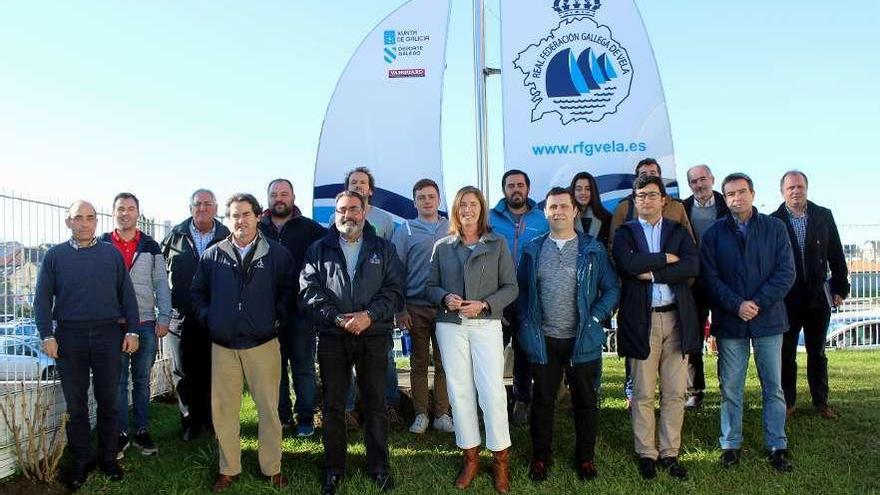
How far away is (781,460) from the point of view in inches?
163

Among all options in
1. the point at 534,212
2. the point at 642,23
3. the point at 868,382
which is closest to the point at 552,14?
the point at 642,23

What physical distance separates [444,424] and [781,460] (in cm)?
234

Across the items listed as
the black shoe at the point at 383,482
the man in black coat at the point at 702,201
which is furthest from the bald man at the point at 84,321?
the man in black coat at the point at 702,201

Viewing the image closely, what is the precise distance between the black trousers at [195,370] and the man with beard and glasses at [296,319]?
2.22 feet

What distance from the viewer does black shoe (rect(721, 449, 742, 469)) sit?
420 centimetres

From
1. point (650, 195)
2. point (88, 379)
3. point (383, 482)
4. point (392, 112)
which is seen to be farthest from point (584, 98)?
point (88, 379)

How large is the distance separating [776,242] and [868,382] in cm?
365

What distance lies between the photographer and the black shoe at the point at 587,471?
403 cm

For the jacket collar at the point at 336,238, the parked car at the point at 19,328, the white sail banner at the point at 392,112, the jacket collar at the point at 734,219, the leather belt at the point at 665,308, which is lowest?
the parked car at the point at 19,328

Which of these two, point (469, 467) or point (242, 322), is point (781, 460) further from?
point (242, 322)

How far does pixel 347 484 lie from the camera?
156 inches

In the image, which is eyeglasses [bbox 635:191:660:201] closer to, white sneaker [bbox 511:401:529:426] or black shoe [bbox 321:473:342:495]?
white sneaker [bbox 511:401:529:426]

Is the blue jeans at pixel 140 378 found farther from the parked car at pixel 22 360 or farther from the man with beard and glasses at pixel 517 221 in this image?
the man with beard and glasses at pixel 517 221

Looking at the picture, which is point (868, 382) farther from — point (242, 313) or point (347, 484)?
point (242, 313)
